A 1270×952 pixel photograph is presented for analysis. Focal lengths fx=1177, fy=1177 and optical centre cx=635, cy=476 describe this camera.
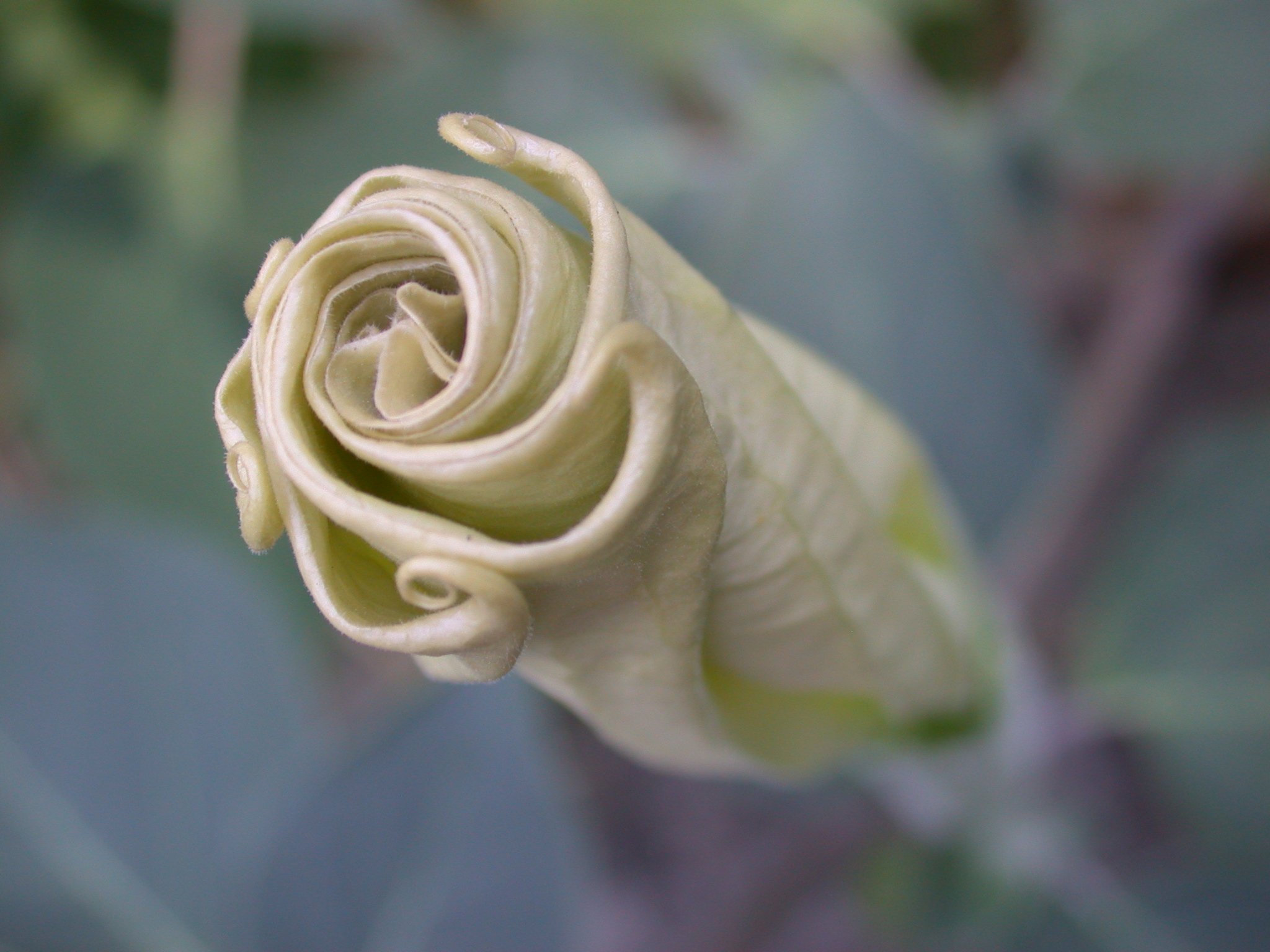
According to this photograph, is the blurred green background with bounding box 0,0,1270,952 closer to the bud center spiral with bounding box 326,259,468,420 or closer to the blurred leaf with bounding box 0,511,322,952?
the blurred leaf with bounding box 0,511,322,952

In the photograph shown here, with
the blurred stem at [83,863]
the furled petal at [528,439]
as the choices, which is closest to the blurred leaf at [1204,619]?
the furled petal at [528,439]

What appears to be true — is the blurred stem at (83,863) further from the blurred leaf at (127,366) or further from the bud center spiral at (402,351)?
the bud center spiral at (402,351)

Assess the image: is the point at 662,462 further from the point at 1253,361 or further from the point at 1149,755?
the point at 1253,361

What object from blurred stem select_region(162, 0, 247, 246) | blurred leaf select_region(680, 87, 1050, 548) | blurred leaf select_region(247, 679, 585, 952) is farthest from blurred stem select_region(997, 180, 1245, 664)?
blurred stem select_region(162, 0, 247, 246)

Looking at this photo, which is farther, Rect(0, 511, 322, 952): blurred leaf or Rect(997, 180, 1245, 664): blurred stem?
Rect(997, 180, 1245, 664): blurred stem

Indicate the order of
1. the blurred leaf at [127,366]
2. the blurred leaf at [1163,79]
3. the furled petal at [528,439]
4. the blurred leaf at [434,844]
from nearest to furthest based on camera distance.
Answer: the furled petal at [528,439]
the blurred leaf at [434,844]
the blurred leaf at [1163,79]
the blurred leaf at [127,366]

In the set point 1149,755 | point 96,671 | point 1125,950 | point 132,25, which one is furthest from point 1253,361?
point 132,25
